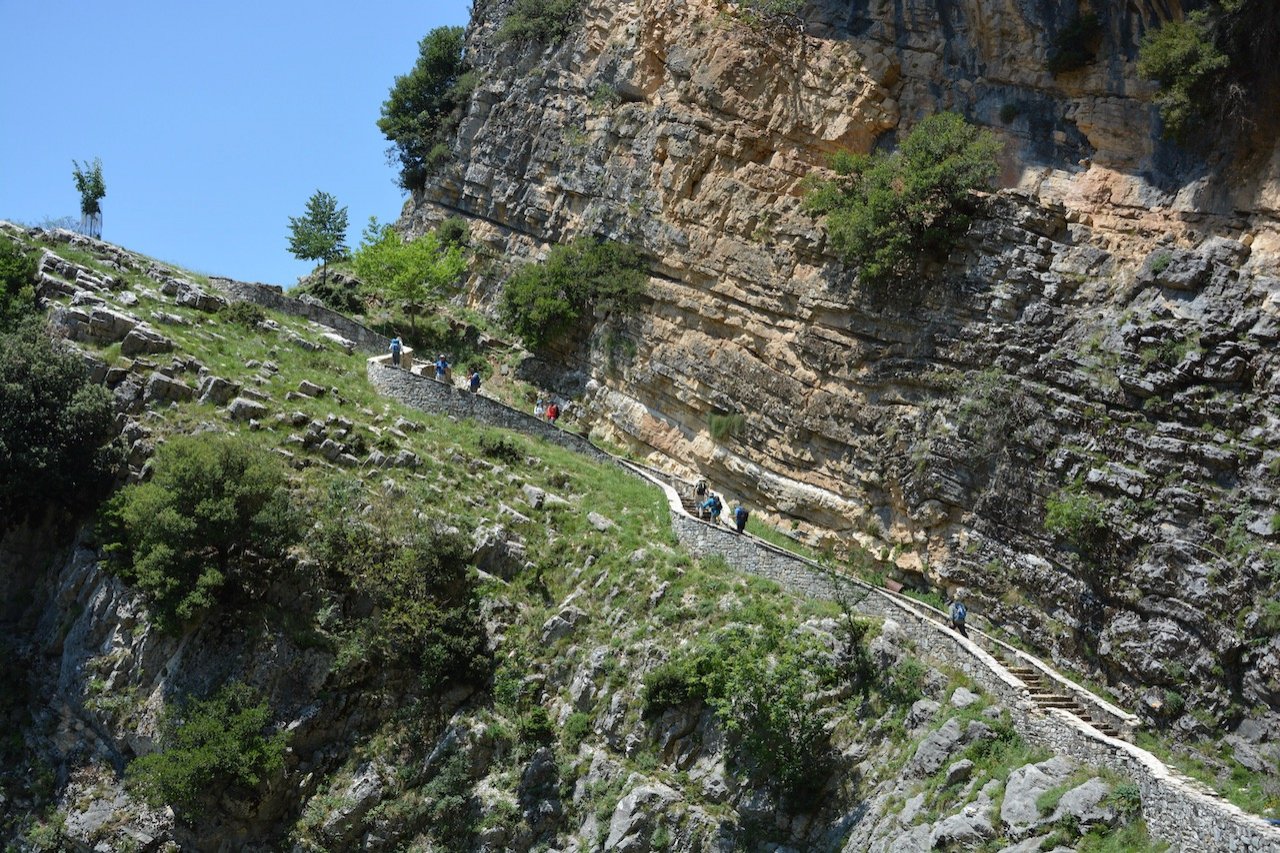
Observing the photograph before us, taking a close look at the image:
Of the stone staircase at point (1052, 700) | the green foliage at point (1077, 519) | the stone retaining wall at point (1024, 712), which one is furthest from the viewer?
the green foliage at point (1077, 519)

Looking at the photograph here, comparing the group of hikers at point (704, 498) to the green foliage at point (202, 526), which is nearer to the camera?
the group of hikers at point (704, 498)

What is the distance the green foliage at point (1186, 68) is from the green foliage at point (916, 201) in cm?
405

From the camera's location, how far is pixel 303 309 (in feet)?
131

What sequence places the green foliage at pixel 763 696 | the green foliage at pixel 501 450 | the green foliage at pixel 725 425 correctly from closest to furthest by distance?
the green foliage at pixel 763 696 < the green foliage at pixel 501 450 < the green foliage at pixel 725 425

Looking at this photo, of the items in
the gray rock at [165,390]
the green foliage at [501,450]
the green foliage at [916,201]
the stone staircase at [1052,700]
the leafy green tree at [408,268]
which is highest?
the green foliage at [916,201]

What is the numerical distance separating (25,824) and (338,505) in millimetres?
9309

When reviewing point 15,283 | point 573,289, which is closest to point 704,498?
point 573,289

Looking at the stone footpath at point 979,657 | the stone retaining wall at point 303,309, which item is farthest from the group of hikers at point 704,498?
the stone retaining wall at point 303,309

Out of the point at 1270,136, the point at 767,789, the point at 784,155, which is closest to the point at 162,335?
the point at 784,155

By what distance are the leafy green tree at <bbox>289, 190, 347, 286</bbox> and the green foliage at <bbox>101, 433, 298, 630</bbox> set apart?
20.3 m

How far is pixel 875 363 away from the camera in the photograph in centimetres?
3100

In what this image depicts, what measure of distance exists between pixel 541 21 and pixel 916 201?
73.0 ft

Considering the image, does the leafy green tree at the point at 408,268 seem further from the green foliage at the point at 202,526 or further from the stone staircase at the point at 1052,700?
the stone staircase at the point at 1052,700

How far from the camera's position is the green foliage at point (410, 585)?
83.5ft
